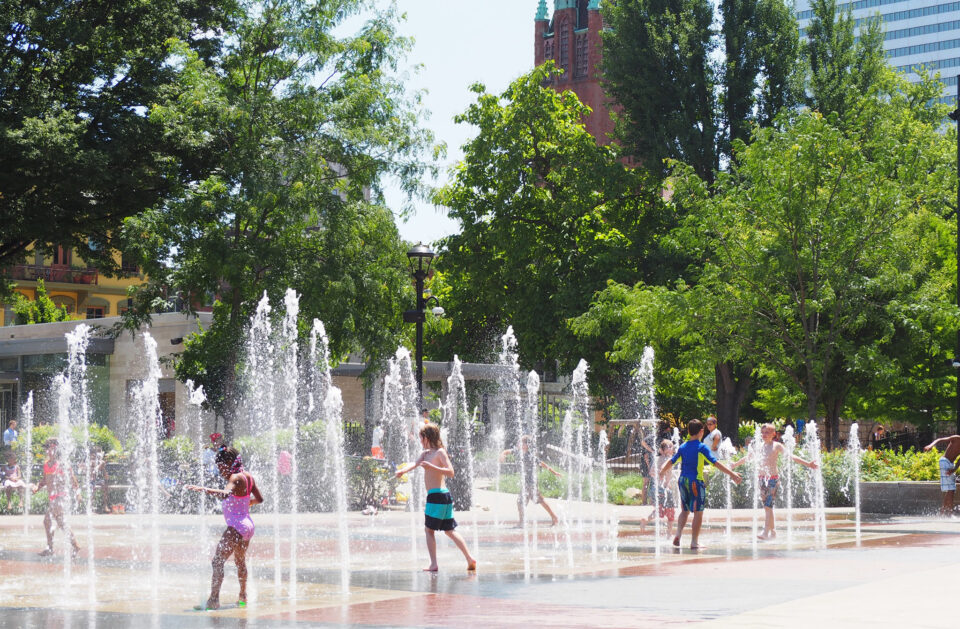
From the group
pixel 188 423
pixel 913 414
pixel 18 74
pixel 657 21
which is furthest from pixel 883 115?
pixel 188 423

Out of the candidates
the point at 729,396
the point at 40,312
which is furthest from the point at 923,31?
the point at 729,396

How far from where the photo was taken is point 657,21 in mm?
37812

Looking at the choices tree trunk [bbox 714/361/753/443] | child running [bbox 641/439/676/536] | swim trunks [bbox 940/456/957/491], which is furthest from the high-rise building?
child running [bbox 641/439/676/536]

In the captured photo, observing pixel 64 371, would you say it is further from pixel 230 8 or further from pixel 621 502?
pixel 621 502

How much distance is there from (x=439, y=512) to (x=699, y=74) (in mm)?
28310

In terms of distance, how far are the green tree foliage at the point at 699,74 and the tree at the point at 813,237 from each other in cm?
892

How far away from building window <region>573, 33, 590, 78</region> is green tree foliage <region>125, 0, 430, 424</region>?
8237 centimetres

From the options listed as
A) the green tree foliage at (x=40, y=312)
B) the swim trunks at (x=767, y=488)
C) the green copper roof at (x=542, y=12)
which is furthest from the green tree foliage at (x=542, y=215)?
the green copper roof at (x=542, y=12)

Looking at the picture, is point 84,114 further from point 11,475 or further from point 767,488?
point 767,488

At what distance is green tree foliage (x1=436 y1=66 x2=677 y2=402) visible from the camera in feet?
123

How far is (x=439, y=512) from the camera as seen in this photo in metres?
11.4

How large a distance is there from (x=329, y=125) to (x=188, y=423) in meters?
16.1

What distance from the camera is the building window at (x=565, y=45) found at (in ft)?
359

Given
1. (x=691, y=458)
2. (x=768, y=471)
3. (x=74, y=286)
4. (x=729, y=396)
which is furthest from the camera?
(x=74, y=286)
